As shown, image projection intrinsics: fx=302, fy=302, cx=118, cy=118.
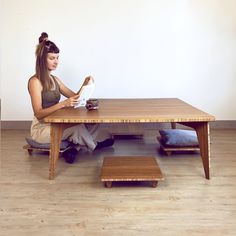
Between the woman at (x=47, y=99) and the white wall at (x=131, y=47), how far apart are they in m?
0.99

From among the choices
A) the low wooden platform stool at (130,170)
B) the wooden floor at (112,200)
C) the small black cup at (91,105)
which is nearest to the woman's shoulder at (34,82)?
the small black cup at (91,105)

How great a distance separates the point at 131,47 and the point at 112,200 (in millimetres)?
2122

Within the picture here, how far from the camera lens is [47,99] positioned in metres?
2.40

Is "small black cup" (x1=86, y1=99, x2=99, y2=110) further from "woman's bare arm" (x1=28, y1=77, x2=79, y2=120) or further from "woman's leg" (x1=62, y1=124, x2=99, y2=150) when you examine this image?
"woman's leg" (x1=62, y1=124, x2=99, y2=150)

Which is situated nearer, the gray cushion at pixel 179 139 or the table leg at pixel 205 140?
the table leg at pixel 205 140

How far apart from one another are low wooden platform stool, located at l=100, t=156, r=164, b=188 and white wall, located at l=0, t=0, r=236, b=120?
148cm

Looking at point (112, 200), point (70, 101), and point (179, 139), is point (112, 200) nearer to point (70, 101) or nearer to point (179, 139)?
point (70, 101)

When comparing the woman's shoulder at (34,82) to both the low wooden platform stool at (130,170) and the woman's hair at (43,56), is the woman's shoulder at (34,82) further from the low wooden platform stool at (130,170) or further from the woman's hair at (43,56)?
the low wooden platform stool at (130,170)

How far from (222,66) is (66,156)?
83.3 inches

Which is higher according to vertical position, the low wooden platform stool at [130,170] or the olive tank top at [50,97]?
the olive tank top at [50,97]

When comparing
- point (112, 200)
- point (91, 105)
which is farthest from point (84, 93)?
point (112, 200)

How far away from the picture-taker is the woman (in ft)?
7.34

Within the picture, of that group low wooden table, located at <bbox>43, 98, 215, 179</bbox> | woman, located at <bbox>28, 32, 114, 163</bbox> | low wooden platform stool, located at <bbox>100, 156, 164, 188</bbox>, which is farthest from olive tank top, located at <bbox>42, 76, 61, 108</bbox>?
low wooden platform stool, located at <bbox>100, 156, 164, 188</bbox>

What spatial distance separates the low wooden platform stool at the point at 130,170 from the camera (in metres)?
1.90
